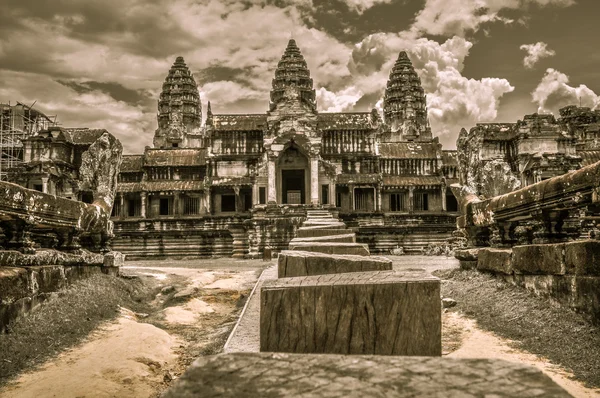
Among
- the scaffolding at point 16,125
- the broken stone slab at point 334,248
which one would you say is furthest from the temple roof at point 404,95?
the broken stone slab at point 334,248

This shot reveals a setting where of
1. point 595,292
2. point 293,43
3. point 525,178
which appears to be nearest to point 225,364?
point 595,292

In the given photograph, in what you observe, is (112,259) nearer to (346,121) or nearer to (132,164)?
(346,121)

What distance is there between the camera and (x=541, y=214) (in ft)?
22.4

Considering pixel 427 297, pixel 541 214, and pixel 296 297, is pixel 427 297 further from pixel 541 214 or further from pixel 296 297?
pixel 541 214

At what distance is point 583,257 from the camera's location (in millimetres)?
4996

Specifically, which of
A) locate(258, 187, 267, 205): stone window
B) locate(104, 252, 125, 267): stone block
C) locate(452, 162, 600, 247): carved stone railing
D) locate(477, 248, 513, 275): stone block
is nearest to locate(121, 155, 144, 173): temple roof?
locate(258, 187, 267, 205): stone window

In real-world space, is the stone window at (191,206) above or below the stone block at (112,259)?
above

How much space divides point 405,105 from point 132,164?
27.6 metres

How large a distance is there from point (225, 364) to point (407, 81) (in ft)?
175

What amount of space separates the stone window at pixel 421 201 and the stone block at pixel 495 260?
25.2m

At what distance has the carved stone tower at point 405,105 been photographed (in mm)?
50250

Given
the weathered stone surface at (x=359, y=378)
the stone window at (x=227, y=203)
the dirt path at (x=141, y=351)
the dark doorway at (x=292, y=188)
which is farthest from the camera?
the stone window at (x=227, y=203)

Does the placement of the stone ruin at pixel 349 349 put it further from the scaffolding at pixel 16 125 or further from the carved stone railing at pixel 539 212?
the scaffolding at pixel 16 125

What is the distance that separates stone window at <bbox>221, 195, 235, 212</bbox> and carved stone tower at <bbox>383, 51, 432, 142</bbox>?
71.6 feet
